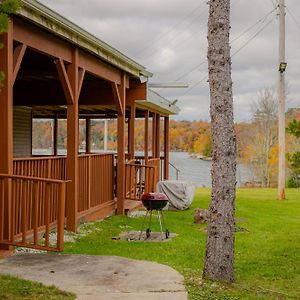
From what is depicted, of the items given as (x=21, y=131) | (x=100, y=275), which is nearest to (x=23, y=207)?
(x=100, y=275)

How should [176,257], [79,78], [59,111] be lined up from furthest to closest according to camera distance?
[59,111] → [79,78] → [176,257]

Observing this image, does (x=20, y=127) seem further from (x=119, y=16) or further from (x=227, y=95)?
(x=227, y=95)

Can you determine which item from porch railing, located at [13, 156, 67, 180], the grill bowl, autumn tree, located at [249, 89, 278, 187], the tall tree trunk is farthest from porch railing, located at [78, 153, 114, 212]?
autumn tree, located at [249, 89, 278, 187]

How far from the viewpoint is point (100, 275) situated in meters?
6.04

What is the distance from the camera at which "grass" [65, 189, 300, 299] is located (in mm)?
5961

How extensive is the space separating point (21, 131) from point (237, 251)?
9772 millimetres

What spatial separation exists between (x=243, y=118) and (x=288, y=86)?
14.1 metres

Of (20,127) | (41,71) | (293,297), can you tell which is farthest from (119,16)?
(293,297)

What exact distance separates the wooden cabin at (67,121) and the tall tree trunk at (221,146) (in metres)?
1.85

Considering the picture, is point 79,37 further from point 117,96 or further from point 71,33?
point 117,96

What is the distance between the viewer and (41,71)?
11328mm

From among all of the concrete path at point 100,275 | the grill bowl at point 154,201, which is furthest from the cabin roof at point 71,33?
the concrete path at point 100,275

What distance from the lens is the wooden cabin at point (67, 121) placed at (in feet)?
22.1

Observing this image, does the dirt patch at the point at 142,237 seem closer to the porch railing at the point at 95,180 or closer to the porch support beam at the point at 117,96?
the porch railing at the point at 95,180
